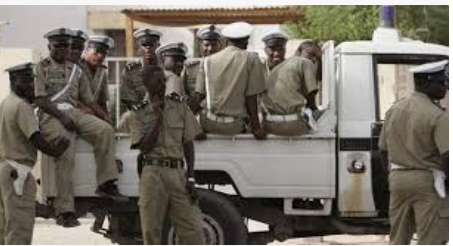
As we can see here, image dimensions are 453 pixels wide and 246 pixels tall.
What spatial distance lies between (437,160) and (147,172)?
1.91 m

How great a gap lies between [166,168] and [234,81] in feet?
3.43

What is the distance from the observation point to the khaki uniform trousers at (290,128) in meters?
7.12

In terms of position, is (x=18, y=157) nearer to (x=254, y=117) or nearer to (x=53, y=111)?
(x=53, y=111)

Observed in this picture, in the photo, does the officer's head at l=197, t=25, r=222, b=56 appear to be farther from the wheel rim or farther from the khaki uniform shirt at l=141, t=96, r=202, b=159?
the wheel rim

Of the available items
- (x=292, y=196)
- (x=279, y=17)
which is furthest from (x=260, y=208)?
(x=279, y=17)

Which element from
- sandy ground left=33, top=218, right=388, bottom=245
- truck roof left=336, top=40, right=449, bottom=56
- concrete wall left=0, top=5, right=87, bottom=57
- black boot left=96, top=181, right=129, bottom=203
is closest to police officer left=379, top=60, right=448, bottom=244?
truck roof left=336, top=40, right=449, bottom=56

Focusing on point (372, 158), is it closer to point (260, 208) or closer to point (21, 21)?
point (260, 208)

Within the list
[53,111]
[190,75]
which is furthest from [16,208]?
[190,75]

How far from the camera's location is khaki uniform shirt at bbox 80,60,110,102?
7.53m

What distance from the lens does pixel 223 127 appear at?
23.4 ft

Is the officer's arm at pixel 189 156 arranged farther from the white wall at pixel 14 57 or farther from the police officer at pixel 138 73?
the white wall at pixel 14 57

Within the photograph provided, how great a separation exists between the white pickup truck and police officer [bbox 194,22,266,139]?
0.39 feet

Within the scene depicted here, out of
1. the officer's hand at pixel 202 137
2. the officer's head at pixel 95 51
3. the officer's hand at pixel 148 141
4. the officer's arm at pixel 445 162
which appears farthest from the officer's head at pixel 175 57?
the officer's arm at pixel 445 162

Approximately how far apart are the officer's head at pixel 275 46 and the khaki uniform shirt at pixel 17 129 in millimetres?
2029
